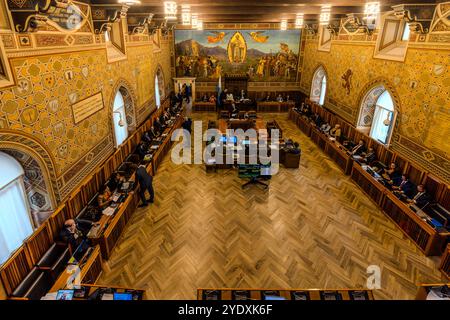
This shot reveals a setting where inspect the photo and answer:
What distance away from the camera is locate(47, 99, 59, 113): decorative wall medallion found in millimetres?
5930

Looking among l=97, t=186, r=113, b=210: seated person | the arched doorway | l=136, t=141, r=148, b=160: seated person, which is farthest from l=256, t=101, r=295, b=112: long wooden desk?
l=97, t=186, r=113, b=210: seated person

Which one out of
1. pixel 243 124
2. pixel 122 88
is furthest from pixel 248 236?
pixel 243 124

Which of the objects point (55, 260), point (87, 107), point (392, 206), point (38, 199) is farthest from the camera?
point (392, 206)

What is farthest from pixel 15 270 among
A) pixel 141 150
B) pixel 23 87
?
pixel 141 150

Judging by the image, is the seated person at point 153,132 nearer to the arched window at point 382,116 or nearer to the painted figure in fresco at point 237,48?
the arched window at point 382,116

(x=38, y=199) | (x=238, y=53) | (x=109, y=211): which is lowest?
(x=109, y=211)

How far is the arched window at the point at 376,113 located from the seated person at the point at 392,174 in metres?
2.72

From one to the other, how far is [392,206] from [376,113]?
5460 mm

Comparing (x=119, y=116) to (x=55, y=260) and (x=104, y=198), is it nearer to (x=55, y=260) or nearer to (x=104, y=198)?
(x=104, y=198)

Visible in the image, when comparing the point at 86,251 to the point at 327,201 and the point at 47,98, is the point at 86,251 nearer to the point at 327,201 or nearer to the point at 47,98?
the point at 47,98

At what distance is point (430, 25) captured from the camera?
7.87 meters

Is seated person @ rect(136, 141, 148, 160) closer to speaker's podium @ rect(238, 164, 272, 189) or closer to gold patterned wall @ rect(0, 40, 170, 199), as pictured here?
gold patterned wall @ rect(0, 40, 170, 199)

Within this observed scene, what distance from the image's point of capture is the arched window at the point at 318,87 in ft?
57.0

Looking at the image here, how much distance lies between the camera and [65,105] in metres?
6.53
